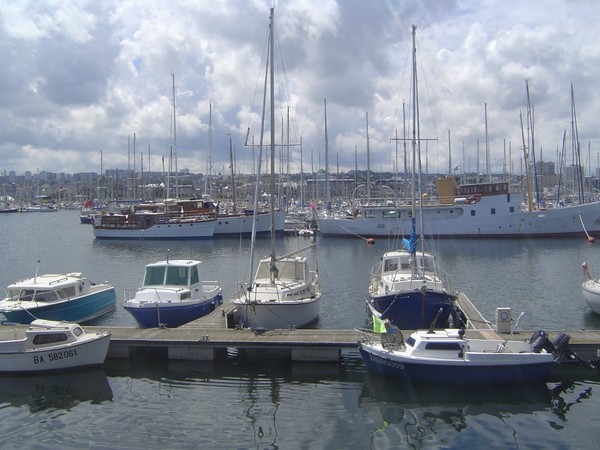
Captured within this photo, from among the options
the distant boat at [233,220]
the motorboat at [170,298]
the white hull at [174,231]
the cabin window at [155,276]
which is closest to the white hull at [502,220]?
the distant boat at [233,220]

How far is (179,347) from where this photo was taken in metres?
21.3

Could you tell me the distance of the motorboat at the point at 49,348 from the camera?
64.4 ft

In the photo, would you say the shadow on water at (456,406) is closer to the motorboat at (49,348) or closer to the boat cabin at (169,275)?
the motorboat at (49,348)

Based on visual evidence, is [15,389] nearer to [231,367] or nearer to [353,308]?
[231,367]

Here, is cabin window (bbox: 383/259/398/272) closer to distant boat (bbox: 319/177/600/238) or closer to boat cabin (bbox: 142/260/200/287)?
boat cabin (bbox: 142/260/200/287)

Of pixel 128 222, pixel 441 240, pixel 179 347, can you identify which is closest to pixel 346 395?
pixel 179 347

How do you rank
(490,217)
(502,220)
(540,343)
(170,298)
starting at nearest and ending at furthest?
1. (540,343)
2. (170,298)
3. (502,220)
4. (490,217)

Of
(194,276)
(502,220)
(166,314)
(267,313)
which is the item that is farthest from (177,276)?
(502,220)

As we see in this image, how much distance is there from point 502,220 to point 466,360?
64438 mm

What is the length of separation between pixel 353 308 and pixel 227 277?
16600 mm

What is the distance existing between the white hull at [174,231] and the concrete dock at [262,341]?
6257 centimetres

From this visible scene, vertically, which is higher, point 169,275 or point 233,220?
point 233,220

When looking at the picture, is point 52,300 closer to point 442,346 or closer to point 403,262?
point 403,262

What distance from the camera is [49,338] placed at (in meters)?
20.0
